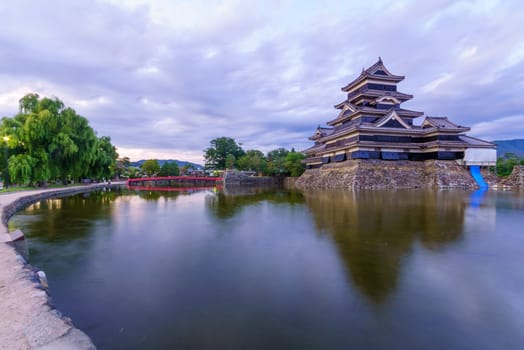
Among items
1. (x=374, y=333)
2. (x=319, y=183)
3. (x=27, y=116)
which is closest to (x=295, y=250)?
(x=374, y=333)

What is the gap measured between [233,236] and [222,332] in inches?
158

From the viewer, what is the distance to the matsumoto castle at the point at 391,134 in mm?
24578

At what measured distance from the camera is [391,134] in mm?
25422

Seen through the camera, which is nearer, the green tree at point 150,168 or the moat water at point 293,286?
the moat water at point 293,286

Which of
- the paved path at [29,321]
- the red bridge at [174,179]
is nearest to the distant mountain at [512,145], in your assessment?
the red bridge at [174,179]

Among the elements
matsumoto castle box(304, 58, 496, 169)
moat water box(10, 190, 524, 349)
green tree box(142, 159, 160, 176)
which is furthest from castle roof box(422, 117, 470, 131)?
green tree box(142, 159, 160, 176)

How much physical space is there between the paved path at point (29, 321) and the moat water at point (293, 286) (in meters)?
0.38

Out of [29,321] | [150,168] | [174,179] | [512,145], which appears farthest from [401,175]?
[512,145]

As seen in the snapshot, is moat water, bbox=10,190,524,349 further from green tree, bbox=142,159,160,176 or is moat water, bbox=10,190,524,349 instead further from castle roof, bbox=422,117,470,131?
green tree, bbox=142,159,160,176

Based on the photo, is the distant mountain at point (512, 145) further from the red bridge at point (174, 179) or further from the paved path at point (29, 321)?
the paved path at point (29, 321)

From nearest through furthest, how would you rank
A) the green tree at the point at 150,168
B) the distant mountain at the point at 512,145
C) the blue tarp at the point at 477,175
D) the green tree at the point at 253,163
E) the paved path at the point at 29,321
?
the paved path at the point at 29,321 → the blue tarp at the point at 477,175 → the green tree at the point at 253,163 → the green tree at the point at 150,168 → the distant mountain at the point at 512,145

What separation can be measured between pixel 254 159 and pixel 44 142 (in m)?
28.3

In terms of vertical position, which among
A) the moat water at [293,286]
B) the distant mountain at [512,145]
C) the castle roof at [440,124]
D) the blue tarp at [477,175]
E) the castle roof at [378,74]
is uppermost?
the distant mountain at [512,145]

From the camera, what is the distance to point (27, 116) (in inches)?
845
